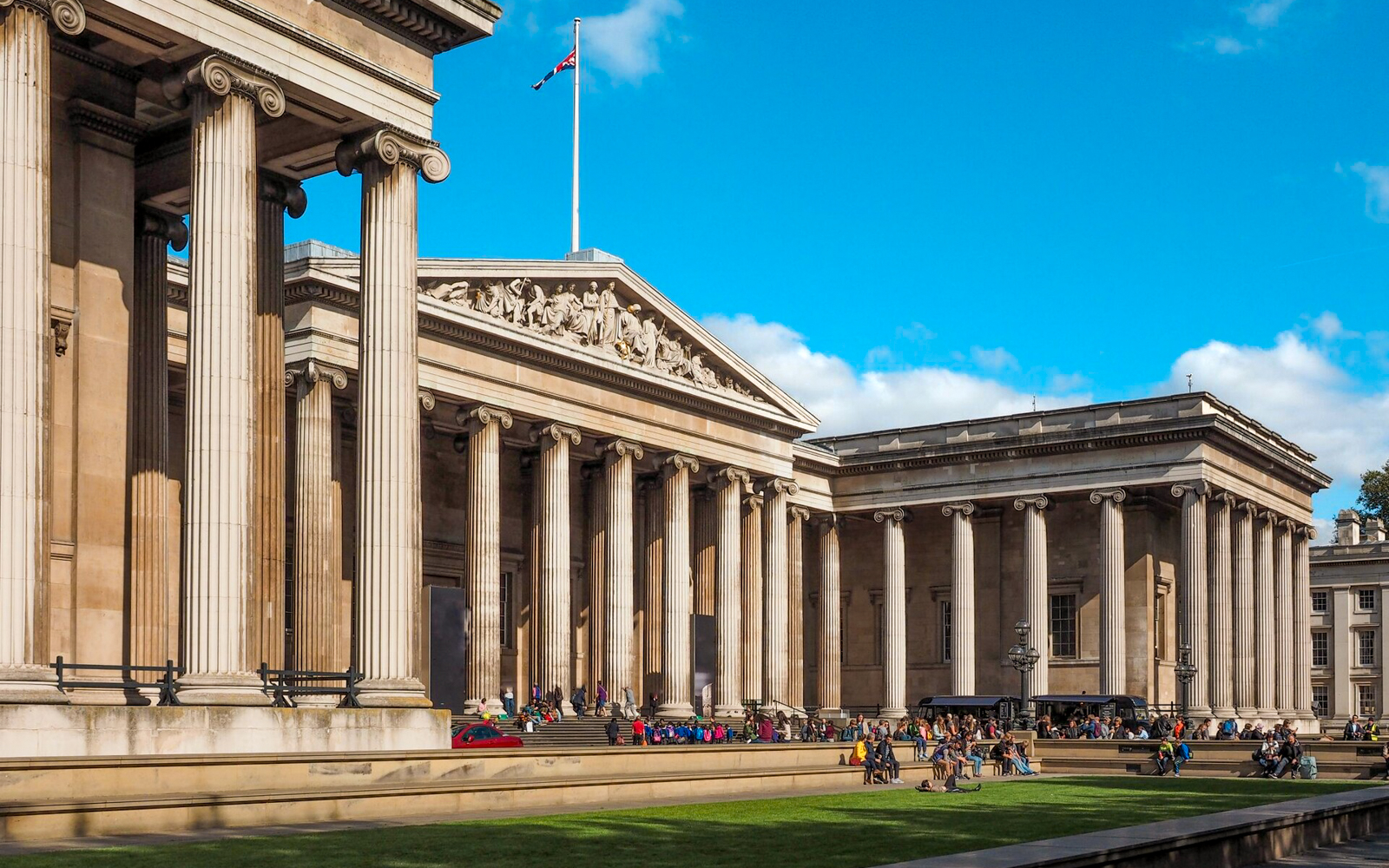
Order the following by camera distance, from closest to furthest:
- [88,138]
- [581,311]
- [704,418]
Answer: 1. [88,138]
2. [581,311]
3. [704,418]

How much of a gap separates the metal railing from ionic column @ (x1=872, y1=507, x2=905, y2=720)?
46725 mm

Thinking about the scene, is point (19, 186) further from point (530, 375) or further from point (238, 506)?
point (530, 375)

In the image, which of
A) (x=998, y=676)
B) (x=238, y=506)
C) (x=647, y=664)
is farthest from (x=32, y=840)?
(x=998, y=676)

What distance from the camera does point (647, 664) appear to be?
59312 millimetres

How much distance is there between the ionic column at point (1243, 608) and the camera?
218ft

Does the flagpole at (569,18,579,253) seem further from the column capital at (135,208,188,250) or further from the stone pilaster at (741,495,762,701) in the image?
the column capital at (135,208,188,250)

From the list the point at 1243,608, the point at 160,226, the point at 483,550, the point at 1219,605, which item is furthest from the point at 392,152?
the point at 1243,608

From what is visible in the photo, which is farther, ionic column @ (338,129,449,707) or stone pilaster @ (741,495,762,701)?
stone pilaster @ (741,495,762,701)

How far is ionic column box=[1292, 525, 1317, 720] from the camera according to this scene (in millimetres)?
73688

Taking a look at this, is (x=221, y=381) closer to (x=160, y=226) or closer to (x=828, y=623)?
(x=160, y=226)

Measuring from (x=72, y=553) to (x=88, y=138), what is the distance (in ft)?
20.8

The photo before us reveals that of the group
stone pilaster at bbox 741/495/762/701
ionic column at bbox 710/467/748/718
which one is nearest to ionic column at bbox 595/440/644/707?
ionic column at bbox 710/467/748/718

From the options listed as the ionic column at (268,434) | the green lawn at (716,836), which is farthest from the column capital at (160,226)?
the green lawn at (716,836)

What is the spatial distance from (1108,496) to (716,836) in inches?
1805
